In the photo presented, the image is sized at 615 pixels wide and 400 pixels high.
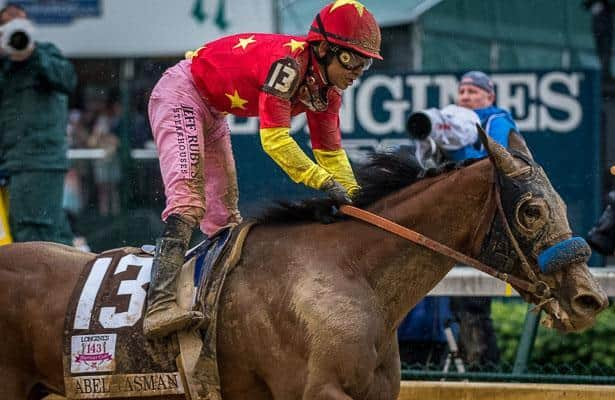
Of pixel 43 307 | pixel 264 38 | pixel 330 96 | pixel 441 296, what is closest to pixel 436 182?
pixel 330 96

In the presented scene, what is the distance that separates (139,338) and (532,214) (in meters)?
1.76

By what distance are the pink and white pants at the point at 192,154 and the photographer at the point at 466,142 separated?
2314 millimetres

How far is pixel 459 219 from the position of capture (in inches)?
193

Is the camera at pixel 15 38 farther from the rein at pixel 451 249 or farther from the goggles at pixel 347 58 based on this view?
the rein at pixel 451 249

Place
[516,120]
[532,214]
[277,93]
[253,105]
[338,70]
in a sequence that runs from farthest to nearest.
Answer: [516,120] < [253,105] < [338,70] < [277,93] < [532,214]

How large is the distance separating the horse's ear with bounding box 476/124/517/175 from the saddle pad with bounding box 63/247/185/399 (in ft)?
5.12

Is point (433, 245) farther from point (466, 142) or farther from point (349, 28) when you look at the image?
point (466, 142)

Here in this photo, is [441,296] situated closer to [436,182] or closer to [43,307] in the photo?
[436,182]

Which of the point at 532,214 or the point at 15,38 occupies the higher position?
the point at 15,38

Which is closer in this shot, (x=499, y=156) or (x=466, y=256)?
(x=499, y=156)

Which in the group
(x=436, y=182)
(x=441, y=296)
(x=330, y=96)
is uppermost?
(x=330, y=96)

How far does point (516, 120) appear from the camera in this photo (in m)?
8.73

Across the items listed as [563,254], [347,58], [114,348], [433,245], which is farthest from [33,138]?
[563,254]

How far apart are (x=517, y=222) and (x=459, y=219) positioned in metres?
0.27
